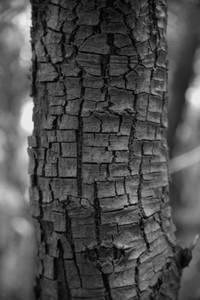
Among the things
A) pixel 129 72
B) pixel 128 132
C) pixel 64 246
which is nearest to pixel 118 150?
pixel 128 132

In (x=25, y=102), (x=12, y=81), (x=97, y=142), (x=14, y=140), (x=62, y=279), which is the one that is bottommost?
(x=62, y=279)

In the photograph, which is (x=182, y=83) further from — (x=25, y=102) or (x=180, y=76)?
(x=25, y=102)

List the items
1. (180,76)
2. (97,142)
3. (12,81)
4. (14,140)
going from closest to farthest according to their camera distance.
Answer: (97,142) < (180,76) < (12,81) < (14,140)

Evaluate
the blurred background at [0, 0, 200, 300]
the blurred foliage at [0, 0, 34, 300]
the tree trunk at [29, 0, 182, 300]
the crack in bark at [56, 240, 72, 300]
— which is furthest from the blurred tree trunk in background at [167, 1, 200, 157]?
the crack in bark at [56, 240, 72, 300]

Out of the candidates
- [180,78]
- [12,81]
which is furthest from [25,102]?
[180,78]

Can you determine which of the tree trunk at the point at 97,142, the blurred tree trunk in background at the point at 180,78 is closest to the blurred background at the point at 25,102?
the blurred tree trunk in background at the point at 180,78

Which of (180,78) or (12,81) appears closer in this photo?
(180,78)

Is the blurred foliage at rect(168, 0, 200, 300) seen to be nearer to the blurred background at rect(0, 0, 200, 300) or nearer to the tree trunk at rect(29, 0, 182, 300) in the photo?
the blurred background at rect(0, 0, 200, 300)

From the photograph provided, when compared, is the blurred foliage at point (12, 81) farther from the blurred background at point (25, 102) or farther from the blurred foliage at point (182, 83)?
the blurred foliage at point (182, 83)

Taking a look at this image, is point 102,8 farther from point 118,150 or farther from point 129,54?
point 118,150
